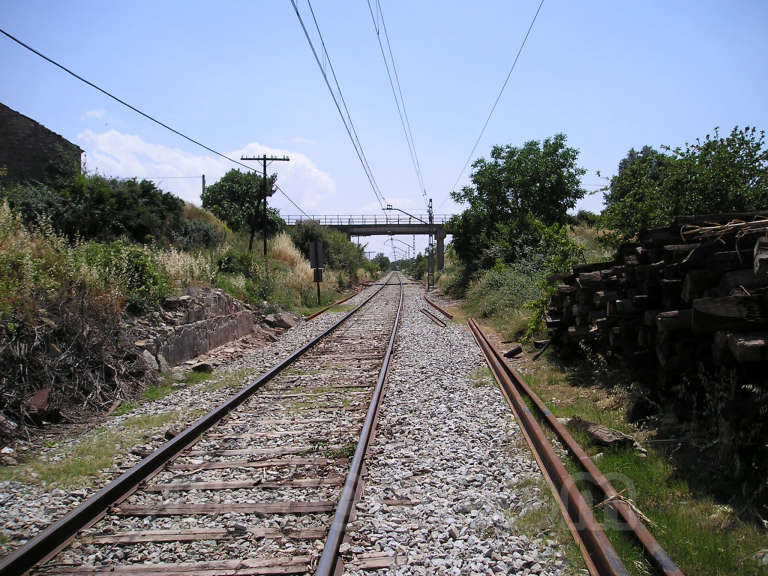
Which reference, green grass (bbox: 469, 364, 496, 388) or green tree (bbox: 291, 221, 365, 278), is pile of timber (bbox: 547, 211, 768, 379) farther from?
green tree (bbox: 291, 221, 365, 278)

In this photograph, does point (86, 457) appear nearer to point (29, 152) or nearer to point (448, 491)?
point (448, 491)

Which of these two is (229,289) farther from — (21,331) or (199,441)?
(199,441)

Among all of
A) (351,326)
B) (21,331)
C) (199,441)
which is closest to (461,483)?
(199,441)

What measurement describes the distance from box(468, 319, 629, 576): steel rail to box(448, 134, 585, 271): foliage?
62.1 ft

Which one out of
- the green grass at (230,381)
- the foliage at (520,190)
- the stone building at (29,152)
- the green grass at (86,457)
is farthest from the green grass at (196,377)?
the foliage at (520,190)

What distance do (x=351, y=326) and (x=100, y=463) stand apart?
11.1m

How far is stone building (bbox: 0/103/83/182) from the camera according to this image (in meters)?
17.7

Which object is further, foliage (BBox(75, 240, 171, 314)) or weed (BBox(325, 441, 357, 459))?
foliage (BBox(75, 240, 171, 314))

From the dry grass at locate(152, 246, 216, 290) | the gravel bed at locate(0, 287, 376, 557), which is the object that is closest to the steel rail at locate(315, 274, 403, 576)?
the gravel bed at locate(0, 287, 376, 557)

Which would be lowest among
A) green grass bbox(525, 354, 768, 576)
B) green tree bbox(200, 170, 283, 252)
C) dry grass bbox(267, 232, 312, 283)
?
green grass bbox(525, 354, 768, 576)

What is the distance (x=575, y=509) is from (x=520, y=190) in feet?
78.7

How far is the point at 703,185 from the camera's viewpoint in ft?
35.9

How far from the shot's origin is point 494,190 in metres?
27.1

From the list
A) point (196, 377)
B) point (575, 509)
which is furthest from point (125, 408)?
point (575, 509)
